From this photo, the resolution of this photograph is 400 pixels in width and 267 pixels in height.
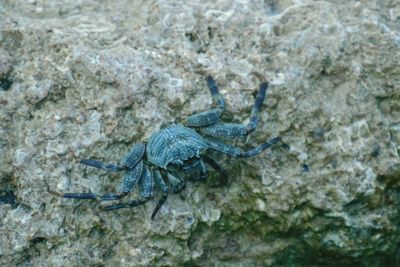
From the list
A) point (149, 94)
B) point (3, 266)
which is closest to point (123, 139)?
point (149, 94)

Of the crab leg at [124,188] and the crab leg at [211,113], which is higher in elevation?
the crab leg at [211,113]

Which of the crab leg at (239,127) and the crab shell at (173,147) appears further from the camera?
the crab leg at (239,127)

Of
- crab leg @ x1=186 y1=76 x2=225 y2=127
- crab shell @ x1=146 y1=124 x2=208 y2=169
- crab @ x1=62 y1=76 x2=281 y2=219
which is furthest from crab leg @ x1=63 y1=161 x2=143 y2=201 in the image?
crab leg @ x1=186 y1=76 x2=225 y2=127

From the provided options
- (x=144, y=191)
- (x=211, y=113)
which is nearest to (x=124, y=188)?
(x=144, y=191)

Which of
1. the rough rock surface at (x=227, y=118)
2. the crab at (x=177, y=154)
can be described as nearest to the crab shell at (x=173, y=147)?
the crab at (x=177, y=154)

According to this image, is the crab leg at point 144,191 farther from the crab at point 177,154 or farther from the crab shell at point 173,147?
the crab shell at point 173,147

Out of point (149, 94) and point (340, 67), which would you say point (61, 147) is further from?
point (340, 67)
